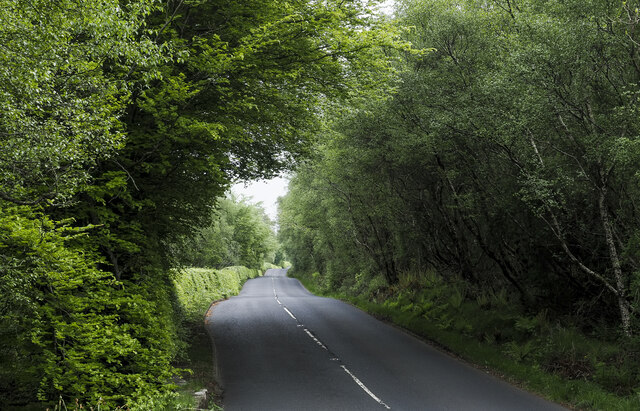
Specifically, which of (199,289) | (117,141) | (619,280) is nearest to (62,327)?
(117,141)

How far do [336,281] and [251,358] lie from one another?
24840 mm

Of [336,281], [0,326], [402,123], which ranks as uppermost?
[402,123]

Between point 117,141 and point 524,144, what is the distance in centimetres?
1089

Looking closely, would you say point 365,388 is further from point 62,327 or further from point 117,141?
point 117,141

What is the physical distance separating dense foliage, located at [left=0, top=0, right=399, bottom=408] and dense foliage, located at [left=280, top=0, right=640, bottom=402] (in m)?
3.40

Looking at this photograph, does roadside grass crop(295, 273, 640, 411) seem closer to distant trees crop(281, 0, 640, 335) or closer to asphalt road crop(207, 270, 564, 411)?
asphalt road crop(207, 270, 564, 411)

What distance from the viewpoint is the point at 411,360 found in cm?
1248

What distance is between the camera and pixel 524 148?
12867 millimetres

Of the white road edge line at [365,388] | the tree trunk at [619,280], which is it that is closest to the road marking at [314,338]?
the white road edge line at [365,388]

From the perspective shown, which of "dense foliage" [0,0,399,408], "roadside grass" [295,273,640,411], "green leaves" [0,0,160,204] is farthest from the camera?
"roadside grass" [295,273,640,411]

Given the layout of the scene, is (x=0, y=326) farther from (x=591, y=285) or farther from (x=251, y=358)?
(x=591, y=285)

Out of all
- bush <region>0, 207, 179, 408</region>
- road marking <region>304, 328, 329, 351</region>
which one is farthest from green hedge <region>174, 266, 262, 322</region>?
bush <region>0, 207, 179, 408</region>

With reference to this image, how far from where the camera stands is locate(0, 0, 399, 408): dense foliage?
5.70 metres

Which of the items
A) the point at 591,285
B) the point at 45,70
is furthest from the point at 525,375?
the point at 45,70
